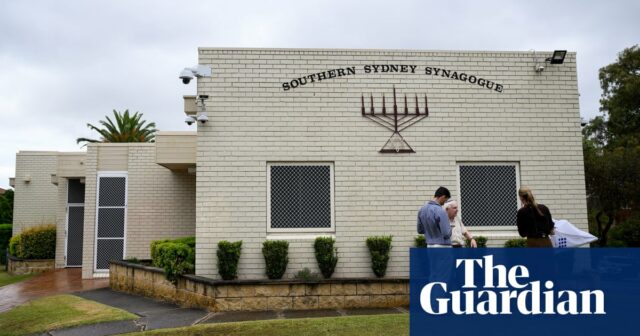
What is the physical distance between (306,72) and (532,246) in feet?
16.3

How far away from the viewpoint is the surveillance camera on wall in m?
9.13

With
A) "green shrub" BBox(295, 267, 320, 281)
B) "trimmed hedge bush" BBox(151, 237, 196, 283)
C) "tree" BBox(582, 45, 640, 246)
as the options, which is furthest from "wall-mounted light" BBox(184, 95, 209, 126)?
"tree" BBox(582, 45, 640, 246)

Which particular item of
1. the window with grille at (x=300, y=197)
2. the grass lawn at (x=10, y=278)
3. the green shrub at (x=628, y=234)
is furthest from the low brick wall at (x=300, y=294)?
the green shrub at (x=628, y=234)

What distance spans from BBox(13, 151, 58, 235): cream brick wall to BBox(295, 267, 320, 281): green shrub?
14679 mm

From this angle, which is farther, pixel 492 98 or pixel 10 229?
pixel 10 229

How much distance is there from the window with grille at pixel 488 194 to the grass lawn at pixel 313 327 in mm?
3024

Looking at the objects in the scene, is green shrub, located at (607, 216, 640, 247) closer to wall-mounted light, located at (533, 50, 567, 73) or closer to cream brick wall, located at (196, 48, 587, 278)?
cream brick wall, located at (196, 48, 587, 278)

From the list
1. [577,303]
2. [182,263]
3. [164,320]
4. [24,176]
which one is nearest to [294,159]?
[182,263]

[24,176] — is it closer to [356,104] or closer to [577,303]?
[356,104]

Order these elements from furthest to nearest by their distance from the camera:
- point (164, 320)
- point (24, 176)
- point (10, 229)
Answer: point (10, 229)
point (24, 176)
point (164, 320)

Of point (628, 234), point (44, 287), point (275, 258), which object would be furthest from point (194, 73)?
point (628, 234)

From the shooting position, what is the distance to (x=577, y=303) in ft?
18.6

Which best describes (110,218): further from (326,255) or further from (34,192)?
(326,255)

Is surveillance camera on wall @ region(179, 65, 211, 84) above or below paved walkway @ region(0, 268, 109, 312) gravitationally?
above
